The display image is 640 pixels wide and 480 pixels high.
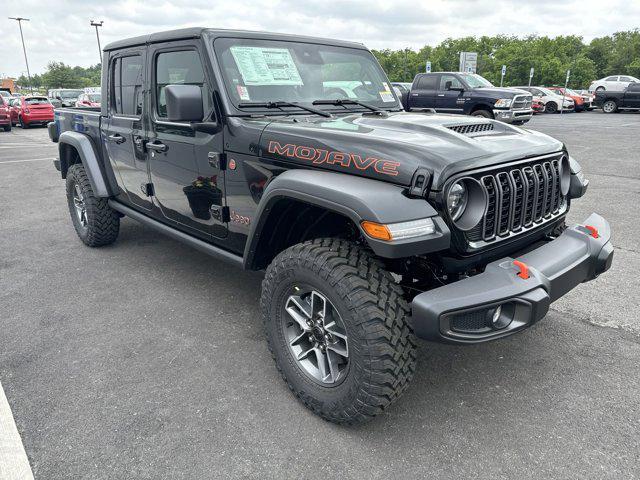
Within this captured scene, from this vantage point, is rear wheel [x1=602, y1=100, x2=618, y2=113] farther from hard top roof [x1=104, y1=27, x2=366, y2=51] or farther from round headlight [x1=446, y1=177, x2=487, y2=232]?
round headlight [x1=446, y1=177, x2=487, y2=232]

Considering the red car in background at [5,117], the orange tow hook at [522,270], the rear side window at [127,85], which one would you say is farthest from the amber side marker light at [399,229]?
the red car in background at [5,117]

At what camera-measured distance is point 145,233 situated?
5.59m

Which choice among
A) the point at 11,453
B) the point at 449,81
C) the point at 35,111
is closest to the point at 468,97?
the point at 449,81

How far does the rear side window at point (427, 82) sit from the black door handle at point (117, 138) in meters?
12.8

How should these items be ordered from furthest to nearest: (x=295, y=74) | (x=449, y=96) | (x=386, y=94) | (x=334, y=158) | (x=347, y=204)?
(x=449, y=96) < (x=386, y=94) < (x=295, y=74) < (x=334, y=158) < (x=347, y=204)

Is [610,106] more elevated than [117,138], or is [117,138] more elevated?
[117,138]

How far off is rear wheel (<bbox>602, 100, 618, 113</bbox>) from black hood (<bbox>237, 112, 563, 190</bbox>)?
28405mm

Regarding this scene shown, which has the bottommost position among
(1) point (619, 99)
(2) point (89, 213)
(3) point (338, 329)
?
(1) point (619, 99)

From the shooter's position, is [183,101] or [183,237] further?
[183,237]

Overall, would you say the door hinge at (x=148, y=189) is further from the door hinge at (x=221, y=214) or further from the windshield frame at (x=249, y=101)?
the windshield frame at (x=249, y=101)

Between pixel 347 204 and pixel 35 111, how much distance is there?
2382cm

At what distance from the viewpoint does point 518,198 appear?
249 cm

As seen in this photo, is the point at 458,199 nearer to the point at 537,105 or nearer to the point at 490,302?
the point at 490,302

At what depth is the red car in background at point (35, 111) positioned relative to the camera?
21.5 m
